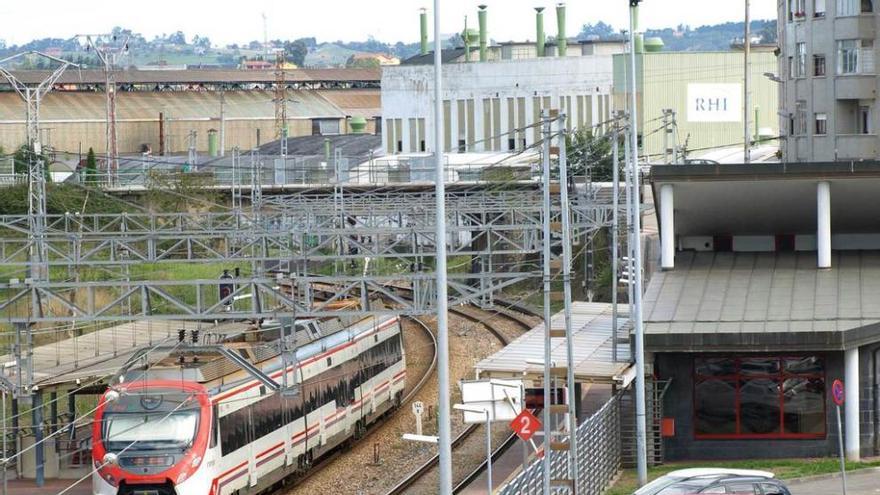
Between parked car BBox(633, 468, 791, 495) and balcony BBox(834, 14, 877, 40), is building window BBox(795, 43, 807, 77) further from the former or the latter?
parked car BBox(633, 468, 791, 495)

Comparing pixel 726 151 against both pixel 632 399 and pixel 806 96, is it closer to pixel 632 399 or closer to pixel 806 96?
pixel 806 96

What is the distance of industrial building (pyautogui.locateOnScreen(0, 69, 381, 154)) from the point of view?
11381 centimetres

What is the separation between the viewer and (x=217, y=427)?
24.2 m

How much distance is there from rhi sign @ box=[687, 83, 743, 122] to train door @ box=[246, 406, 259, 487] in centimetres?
4961

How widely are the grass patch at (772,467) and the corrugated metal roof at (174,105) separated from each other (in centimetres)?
9185

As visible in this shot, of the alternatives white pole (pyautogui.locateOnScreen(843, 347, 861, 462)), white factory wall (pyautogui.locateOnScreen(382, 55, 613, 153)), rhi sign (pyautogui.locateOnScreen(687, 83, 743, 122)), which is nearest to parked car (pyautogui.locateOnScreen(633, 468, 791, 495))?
white pole (pyautogui.locateOnScreen(843, 347, 861, 462))

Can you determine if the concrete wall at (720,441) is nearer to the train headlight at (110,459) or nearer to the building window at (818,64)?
the train headlight at (110,459)

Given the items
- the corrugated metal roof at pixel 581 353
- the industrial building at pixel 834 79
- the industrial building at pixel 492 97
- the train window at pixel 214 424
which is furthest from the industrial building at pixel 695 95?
the train window at pixel 214 424

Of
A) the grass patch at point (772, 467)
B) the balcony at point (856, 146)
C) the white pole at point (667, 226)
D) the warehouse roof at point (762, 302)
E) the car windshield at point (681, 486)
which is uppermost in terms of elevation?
the balcony at point (856, 146)

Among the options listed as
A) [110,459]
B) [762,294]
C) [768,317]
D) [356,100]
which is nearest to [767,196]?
[762,294]

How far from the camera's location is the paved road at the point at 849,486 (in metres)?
23.6

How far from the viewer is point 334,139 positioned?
317 feet

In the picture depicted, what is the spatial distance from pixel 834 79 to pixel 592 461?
25.6 meters

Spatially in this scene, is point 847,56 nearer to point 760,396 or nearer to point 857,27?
point 857,27
